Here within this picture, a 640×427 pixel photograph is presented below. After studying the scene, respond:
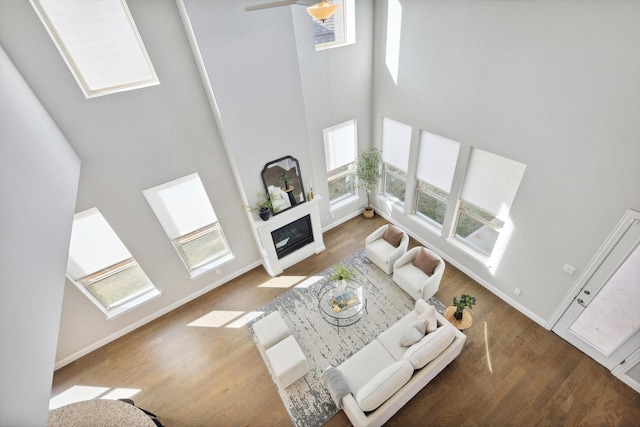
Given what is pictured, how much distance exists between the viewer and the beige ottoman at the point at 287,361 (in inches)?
168

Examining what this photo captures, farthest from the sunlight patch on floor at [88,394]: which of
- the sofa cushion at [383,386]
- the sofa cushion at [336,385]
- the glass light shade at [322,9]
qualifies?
the glass light shade at [322,9]

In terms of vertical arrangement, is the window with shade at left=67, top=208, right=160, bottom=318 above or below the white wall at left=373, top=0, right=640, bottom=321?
below

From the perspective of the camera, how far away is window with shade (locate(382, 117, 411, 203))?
20.0 feet

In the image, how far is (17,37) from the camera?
327cm

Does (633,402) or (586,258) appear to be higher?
(586,258)

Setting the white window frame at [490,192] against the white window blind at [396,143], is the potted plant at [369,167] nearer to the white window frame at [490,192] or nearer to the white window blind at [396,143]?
the white window blind at [396,143]

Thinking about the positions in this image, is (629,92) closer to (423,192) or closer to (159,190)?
(423,192)

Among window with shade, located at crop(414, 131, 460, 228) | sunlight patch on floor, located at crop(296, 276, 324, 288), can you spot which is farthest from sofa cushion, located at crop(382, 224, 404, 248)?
sunlight patch on floor, located at crop(296, 276, 324, 288)

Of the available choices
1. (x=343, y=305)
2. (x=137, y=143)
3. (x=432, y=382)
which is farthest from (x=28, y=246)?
(x=432, y=382)

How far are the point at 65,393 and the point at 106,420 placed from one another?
2604 mm

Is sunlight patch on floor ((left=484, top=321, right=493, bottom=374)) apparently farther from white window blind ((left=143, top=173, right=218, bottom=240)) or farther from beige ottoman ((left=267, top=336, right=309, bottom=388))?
white window blind ((left=143, top=173, right=218, bottom=240))

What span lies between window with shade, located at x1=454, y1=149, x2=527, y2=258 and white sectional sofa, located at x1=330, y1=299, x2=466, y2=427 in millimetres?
1984

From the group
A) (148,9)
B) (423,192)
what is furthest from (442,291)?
(148,9)

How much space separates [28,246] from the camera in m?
2.09
